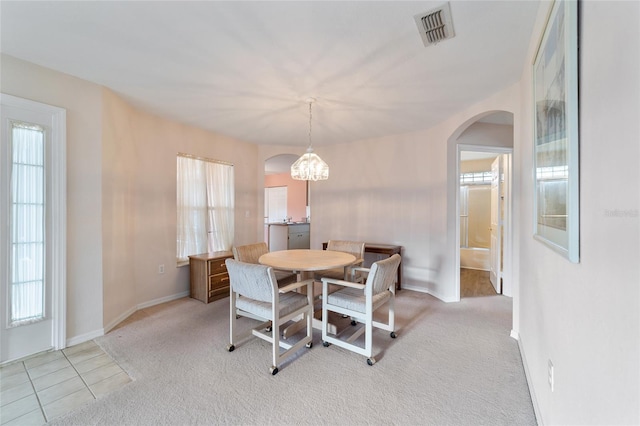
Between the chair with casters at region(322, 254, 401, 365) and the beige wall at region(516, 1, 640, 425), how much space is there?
3.96 ft

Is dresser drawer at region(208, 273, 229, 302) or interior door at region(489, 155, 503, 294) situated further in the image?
interior door at region(489, 155, 503, 294)

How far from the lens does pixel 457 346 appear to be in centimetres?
251

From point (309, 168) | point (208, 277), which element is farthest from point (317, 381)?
point (208, 277)

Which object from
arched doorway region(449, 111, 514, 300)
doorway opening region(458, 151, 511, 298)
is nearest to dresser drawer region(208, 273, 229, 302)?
arched doorway region(449, 111, 514, 300)

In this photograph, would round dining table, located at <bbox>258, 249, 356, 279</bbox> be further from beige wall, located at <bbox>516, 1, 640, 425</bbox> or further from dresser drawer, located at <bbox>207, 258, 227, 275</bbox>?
beige wall, located at <bbox>516, 1, 640, 425</bbox>

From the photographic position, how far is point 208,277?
369 centimetres

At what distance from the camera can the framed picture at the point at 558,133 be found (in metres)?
1.00

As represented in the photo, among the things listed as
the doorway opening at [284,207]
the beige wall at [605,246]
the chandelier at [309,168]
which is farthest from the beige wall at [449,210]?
the chandelier at [309,168]

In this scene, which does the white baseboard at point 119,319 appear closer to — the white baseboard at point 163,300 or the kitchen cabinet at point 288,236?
the white baseboard at point 163,300

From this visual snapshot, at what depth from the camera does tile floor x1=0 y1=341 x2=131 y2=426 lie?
1.73 m

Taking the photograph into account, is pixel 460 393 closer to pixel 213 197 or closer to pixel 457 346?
pixel 457 346

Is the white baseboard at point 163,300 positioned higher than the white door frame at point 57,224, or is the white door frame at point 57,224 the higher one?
the white door frame at point 57,224

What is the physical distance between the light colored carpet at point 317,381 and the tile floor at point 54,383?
100mm

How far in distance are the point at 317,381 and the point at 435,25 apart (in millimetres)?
2594
